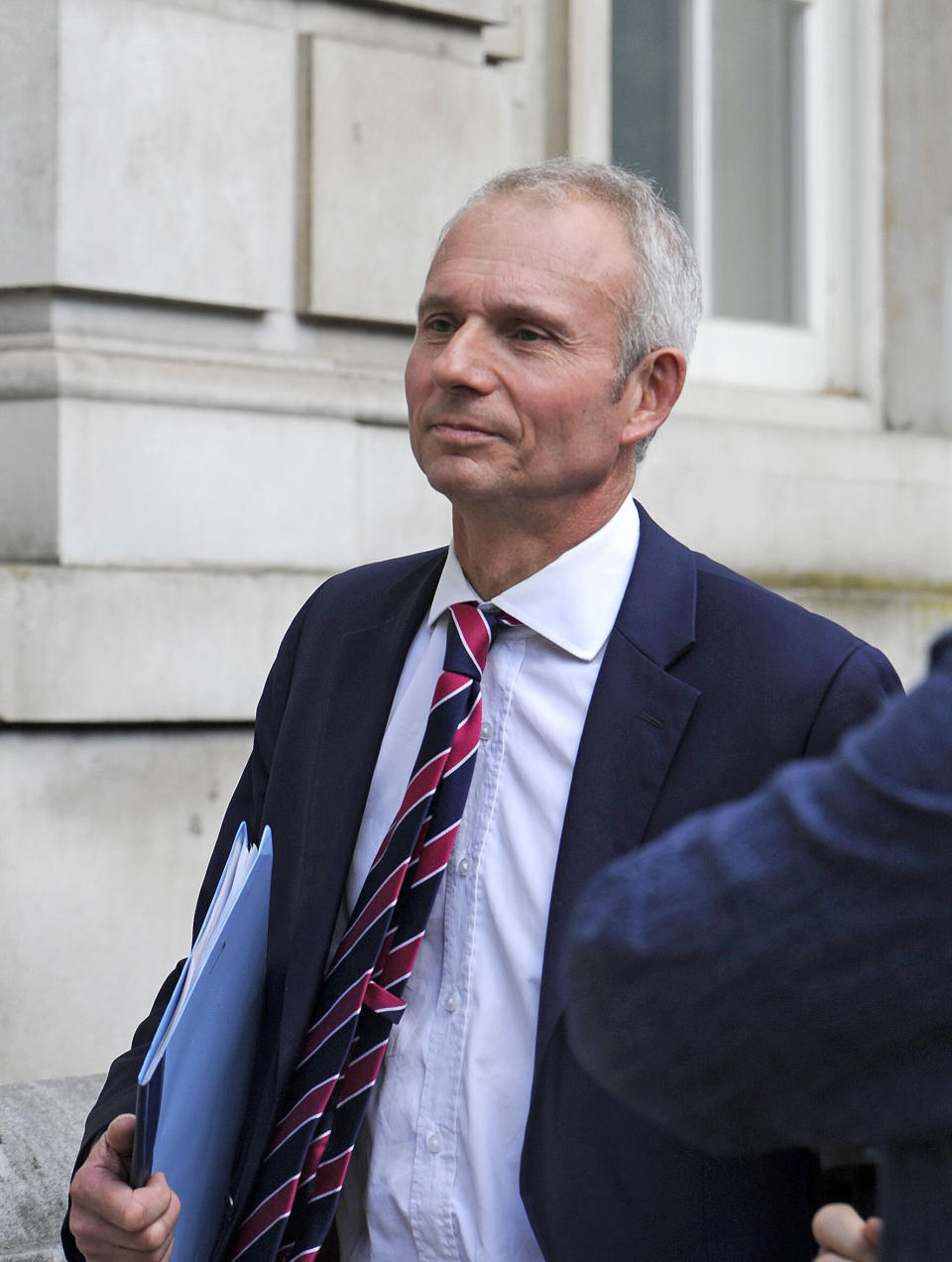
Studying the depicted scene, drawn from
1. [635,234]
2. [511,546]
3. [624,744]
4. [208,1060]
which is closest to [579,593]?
[511,546]

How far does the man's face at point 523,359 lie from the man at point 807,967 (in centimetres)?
118

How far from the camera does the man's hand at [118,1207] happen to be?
1.66 metres

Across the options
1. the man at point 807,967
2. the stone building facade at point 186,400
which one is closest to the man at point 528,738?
the man at point 807,967

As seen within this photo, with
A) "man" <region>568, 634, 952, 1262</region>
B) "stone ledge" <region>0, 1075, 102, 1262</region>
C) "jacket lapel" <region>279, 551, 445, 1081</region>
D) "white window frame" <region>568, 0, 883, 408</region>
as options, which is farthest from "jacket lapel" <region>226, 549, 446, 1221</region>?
"white window frame" <region>568, 0, 883, 408</region>

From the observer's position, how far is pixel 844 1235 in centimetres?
120

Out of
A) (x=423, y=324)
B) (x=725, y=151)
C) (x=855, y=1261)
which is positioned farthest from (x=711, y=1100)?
(x=725, y=151)

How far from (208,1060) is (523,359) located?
→ 87cm

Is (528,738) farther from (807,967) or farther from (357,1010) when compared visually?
(807,967)

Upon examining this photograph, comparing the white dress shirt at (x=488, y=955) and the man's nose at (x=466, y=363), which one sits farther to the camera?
the man's nose at (x=466, y=363)

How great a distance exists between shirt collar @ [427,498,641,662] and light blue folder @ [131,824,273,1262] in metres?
0.41

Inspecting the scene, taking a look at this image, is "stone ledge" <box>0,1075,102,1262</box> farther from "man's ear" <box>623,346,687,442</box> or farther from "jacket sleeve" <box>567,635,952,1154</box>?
"jacket sleeve" <box>567,635,952,1154</box>

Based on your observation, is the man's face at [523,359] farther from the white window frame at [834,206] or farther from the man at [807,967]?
the white window frame at [834,206]

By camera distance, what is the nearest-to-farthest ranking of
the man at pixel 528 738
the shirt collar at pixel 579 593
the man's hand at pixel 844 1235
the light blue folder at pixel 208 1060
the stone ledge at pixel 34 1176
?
the man's hand at pixel 844 1235 → the light blue folder at pixel 208 1060 → the man at pixel 528 738 → the shirt collar at pixel 579 593 → the stone ledge at pixel 34 1176

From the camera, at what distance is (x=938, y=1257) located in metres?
0.83
